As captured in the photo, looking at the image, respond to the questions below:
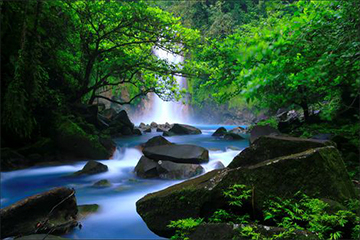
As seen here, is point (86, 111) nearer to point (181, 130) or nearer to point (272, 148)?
point (181, 130)

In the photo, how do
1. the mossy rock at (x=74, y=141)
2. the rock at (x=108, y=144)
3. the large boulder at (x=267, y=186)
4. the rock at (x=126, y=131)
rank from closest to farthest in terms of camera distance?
the large boulder at (x=267, y=186) < the mossy rock at (x=74, y=141) < the rock at (x=108, y=144) < the rock at (x=126, y=131)

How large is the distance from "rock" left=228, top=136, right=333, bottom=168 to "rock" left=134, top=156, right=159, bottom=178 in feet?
13.1

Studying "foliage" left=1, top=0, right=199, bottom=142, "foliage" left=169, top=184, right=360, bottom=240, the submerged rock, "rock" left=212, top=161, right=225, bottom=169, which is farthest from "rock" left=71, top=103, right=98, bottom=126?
"foliage" left=169, top=184, right=360, bottom=240

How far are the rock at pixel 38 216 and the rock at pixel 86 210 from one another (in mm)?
229

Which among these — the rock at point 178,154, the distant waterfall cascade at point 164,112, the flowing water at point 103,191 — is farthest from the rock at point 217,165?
the distant waterfall cascade at point 164,112

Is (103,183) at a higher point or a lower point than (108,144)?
lower

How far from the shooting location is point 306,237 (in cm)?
210

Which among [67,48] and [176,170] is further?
[67,48]

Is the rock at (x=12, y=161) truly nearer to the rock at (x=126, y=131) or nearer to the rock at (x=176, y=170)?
the rock at (x=176, y=170)

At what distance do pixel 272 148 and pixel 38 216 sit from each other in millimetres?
4184

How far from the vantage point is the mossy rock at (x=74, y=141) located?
8977 millimetres

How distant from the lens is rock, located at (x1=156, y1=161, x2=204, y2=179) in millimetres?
7219

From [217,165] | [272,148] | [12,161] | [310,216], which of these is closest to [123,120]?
[12,161]

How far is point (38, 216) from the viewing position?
4020mm
